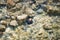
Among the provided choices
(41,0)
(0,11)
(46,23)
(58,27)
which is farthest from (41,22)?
(0,11)

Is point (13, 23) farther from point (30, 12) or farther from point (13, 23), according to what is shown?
point (30, 12)

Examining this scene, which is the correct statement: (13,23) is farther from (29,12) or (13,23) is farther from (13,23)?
(29,12)

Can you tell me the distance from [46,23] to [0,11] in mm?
419

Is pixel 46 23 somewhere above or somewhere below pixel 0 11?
below

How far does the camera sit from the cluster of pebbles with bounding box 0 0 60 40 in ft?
4.39

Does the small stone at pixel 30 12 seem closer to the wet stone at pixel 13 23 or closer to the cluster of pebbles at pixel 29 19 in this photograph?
the cluster of pebbles at pixel 29 19

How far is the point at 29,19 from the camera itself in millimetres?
1435

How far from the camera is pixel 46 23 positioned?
1.40 m

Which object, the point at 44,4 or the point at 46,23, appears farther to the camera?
the point at 44,4

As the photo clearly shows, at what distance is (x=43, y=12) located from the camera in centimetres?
149

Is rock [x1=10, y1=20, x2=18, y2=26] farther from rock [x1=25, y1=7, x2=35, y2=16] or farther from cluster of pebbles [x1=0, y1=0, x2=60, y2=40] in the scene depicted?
rock [x1=25, y1=7, x2=35, y2=16]

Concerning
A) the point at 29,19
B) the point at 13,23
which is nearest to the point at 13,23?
the point at 13,23

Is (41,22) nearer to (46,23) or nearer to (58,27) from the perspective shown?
(46,23)

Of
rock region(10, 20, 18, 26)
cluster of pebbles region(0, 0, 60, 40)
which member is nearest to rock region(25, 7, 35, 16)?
cluster of pebbles region(0, 0, 60, 40)
